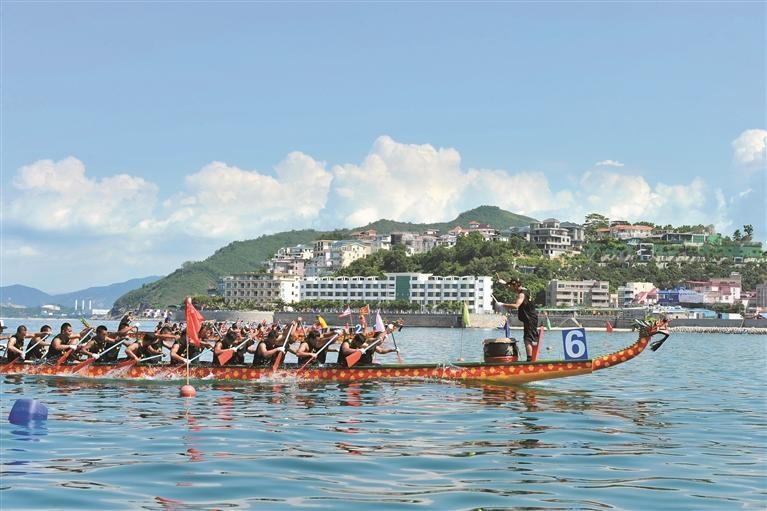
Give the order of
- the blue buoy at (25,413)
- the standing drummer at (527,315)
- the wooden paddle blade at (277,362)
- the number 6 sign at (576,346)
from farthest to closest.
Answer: the wooden paddle blade at (277,362)
the standing drummer at (527,315)
the number 6 sign at (576,346)
the blue buoy at (25,413)

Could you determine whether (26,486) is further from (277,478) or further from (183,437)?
(183,437)

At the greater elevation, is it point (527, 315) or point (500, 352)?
point (527, 315)

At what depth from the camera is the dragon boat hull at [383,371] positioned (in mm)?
24391

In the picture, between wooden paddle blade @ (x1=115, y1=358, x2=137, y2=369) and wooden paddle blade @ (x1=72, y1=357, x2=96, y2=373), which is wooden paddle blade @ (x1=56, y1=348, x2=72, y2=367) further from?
wooden paddle blade @ (x1=115, y1=358, x2=137, y2=369)

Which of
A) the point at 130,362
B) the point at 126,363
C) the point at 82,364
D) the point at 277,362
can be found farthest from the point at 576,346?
the point at 82,364

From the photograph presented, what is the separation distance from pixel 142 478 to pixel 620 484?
6.68 metres

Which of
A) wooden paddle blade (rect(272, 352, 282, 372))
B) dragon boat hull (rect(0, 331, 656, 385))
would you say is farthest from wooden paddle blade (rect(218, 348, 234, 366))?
wooden paddle blade (rect(272, 352, 282, 372))

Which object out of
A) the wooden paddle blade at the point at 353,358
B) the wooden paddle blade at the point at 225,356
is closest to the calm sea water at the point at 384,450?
the wooden paddle blade at the point at 353,358

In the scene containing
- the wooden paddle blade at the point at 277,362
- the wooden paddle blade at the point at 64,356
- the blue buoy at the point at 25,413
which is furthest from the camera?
the wooden paddle blade at the point at 64,356

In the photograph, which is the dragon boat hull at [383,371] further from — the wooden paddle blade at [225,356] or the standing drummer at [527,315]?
the standing drummer at [527,315]

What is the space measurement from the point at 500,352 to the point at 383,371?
3.46m

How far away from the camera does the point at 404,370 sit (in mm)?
26109

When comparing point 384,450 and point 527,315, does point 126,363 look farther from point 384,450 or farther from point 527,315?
point 384,450

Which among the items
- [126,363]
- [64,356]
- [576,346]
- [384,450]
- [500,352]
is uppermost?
[576,346]
